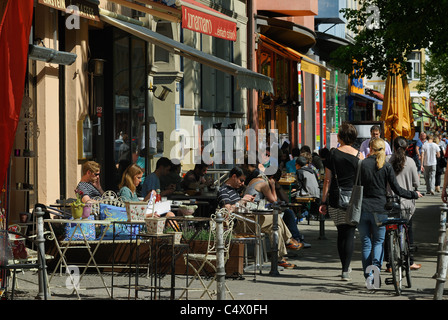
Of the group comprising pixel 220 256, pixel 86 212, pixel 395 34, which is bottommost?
pixel 220 256

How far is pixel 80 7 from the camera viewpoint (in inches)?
586

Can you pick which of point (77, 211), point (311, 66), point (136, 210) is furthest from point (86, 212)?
point (311, 66)

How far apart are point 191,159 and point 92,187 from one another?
34.0 ft

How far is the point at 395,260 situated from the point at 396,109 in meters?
14.1

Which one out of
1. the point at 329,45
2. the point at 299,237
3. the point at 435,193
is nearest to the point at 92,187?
the point at 299,237

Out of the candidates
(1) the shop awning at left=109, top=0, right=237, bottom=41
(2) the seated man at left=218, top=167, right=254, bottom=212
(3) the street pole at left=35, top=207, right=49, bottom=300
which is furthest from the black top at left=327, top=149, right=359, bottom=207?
(1) the shop awning at left=109, top=0, right=237, bottom=41

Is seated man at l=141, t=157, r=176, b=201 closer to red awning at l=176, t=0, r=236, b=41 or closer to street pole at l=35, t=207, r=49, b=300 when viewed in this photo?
red awning at l=176, t=0, r=236, b=41

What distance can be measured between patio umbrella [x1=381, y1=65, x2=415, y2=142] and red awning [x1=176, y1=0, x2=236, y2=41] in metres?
8.06

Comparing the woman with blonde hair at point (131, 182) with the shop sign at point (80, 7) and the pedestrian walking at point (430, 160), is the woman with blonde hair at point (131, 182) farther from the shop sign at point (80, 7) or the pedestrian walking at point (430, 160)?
the pedestrian walking at point (430, 160)

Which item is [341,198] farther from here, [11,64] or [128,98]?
[128,98]

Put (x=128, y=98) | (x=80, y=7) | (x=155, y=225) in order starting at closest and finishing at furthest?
(x=155, y=225) → (x=80, y=7) → (x=128, y=98)

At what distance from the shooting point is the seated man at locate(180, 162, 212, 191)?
17844mm

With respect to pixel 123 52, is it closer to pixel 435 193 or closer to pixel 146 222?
pixel 146 222

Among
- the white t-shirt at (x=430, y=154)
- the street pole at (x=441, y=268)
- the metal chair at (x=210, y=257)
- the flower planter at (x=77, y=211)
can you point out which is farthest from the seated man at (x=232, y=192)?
the white t-shirt at (x=430, y=154)
